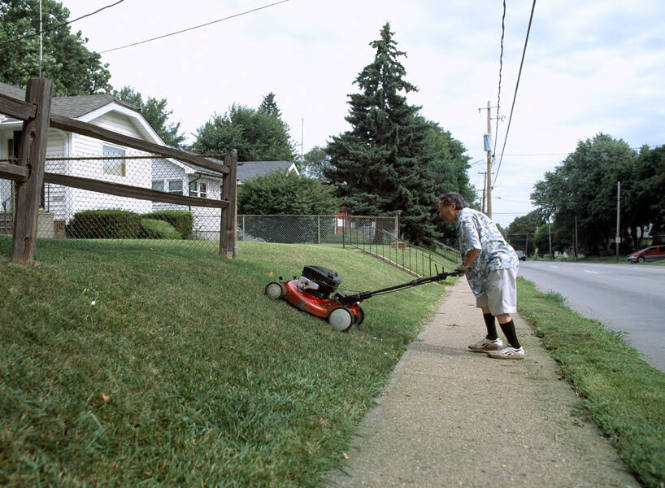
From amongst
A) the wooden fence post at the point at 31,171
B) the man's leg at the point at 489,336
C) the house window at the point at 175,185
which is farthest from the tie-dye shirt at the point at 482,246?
the house window at the point at 175,185

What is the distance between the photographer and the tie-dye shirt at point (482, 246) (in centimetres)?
534

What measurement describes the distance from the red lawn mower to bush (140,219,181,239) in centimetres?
935

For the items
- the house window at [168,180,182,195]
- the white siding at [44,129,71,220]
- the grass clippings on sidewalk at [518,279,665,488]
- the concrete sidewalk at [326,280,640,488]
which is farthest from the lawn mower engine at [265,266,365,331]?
the house window at [168,180,182,195]

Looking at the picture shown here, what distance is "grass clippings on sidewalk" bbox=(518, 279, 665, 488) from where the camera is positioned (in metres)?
2.82

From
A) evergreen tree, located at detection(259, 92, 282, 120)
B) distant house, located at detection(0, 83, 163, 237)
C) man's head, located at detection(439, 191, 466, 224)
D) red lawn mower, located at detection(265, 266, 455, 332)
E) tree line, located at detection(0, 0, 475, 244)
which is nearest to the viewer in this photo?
man's head, located at detection(439, 191, 466, 224)

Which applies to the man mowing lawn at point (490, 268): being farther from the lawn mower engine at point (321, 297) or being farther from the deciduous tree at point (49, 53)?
the deciduous tree at point (49, 53)

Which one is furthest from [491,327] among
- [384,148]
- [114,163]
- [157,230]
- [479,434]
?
[384,148]

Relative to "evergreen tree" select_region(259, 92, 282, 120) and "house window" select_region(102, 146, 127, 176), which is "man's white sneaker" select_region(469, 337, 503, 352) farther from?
"evergreen tree" select_region(259, 92, 282, 120)

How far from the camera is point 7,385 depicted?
240cm

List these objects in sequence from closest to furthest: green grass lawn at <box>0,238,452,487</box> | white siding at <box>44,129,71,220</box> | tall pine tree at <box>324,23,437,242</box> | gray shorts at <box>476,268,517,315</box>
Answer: green grass lawn at <box>0,238,452,487</box> < gray shorts at <box>476,268,517,315</box> < white siding at <box>44,129,71,220</box> < tall pine tree at <box>324,23,437,242</box>

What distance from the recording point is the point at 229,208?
25.2 ft

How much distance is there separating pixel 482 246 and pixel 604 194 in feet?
192

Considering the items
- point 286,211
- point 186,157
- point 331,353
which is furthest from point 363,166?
point 331,353

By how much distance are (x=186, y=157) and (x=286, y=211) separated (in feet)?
49.6
